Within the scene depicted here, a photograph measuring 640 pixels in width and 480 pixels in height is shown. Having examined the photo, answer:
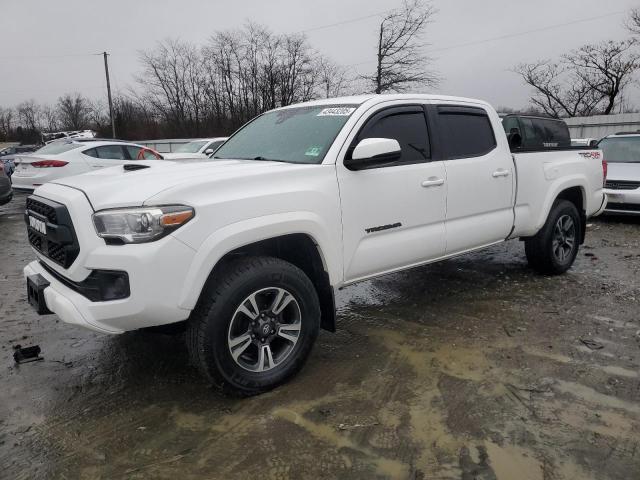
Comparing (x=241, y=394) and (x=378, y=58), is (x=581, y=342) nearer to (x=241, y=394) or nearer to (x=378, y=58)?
(x=241, y=394)

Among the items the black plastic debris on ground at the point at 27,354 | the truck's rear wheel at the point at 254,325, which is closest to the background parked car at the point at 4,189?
the black plastic debris on ground at the point at 27,354

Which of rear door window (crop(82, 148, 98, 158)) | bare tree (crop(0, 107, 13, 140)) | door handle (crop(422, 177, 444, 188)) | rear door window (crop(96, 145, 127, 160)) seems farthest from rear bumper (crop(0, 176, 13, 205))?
bare tree (crop(0, 107, 13, 140))

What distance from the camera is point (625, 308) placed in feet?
15.1

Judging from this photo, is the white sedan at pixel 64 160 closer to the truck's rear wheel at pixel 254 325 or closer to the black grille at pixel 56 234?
the black grille at pixel 56 234

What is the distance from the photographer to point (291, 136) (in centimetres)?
385

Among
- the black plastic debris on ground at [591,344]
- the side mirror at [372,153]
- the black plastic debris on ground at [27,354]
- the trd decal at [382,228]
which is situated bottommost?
the black plastic debris on ground at [591,344]

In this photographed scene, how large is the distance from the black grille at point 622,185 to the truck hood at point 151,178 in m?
7.87

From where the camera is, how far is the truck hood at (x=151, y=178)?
8.82 feet

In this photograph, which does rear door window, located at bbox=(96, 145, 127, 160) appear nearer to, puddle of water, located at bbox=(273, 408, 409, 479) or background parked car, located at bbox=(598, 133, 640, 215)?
puddle of water, located at bbox=(273, 408, 409, 479)

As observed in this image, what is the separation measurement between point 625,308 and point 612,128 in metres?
26.5

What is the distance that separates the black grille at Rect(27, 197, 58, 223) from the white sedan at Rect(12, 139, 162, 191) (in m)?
7.31

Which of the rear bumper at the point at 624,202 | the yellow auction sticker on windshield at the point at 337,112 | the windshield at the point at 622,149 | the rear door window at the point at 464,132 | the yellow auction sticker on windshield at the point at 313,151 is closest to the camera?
the yellow auction sticker on windshield at the point at 313,151

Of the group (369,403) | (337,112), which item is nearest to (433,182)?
(337,112)

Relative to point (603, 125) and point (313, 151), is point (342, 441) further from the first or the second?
point (603, 125)
